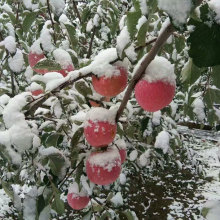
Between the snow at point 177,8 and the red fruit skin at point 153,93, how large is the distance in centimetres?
33

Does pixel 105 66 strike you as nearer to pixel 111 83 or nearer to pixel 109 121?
pixel 111 83

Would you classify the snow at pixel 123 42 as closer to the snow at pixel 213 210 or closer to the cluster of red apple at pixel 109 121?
the cluster of red apple at pixel 109 121

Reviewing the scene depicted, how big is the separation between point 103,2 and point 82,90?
142 cm

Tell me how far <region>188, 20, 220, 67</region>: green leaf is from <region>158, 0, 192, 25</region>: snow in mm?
88

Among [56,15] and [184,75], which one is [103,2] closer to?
[56,15]

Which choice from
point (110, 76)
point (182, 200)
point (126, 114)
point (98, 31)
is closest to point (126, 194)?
point (182, 200)

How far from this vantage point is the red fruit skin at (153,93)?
2.34 ft

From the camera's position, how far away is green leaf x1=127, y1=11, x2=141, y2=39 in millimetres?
570

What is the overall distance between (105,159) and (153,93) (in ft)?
1.11

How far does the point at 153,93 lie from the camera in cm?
72

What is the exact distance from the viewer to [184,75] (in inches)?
33.2

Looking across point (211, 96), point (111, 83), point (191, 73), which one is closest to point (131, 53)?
point (111, 83)

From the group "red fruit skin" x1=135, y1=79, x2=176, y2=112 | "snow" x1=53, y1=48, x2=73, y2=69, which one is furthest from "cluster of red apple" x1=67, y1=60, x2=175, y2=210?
"snow" x1=53, y1=48, x2=73, y2=69

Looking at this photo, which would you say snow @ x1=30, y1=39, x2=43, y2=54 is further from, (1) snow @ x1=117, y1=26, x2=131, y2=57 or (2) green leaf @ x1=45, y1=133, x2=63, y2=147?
(1) snow @ x1=117, y1=26, x2=131, y2=57
